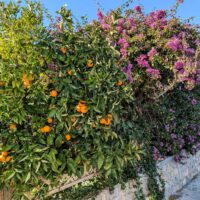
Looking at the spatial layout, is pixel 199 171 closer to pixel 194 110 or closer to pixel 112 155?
pixel 194 110

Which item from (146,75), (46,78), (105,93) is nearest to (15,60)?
(46,78)

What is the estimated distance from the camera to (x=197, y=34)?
7.75 metres

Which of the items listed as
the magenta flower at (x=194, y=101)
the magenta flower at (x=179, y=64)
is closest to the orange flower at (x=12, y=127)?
the magenta flower at (x=179, y=64)

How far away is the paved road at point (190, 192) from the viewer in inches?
254

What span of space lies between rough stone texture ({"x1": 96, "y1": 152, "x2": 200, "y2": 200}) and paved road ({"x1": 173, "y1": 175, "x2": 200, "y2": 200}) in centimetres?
12

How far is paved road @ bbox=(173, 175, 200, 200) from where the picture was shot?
6.45 meters

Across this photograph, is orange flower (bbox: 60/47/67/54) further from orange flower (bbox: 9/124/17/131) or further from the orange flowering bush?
orange flower (bbox: 9/124/17/131)

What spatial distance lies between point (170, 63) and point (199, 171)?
11.7 ft

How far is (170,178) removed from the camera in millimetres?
6676

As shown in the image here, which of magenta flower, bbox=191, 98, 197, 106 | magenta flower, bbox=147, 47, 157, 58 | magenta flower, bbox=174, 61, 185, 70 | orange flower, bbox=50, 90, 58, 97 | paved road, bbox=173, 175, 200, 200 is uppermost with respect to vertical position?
magenta flower, bbox=147, 47, 157, 58

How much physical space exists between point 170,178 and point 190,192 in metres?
0.60

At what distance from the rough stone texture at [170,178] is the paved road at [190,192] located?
116mm

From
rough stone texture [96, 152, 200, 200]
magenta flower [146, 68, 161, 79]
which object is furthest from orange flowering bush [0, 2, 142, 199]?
magenta flower [146, 68, 161, 79]

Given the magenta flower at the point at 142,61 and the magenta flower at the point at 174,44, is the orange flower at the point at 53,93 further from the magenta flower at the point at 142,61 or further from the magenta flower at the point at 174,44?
the magenta flower at the point at 174,44
